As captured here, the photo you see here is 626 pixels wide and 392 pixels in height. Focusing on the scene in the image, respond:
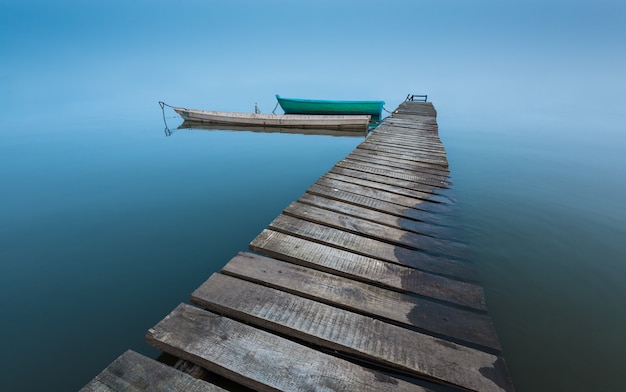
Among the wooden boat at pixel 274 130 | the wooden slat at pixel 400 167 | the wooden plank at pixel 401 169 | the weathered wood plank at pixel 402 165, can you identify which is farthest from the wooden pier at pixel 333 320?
the wooden boat at pixel 274 130

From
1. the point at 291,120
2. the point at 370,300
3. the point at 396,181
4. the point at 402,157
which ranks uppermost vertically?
the point at 291,120

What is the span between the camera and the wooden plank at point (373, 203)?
4825 mm

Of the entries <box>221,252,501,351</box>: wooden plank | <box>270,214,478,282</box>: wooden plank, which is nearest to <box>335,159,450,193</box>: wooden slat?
<box>270,214,478,282</box>: wooden plank

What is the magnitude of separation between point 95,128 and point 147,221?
2282 cm

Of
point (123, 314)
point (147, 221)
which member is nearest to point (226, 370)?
point (123, 314)

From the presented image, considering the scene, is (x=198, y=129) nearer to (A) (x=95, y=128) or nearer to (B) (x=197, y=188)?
(A) (x=95, y=128)

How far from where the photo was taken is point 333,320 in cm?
248

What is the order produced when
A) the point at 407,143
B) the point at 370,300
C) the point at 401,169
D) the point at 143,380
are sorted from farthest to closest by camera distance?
the point at 407,143
the point at 401,169
the point at 370,300
the point at 143,380

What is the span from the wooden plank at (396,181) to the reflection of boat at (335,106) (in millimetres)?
17882

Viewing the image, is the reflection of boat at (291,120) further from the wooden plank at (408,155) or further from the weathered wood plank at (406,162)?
the weathered wood plank at (406,162)

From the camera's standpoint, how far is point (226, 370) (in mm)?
1982

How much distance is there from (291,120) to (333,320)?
2022 cm

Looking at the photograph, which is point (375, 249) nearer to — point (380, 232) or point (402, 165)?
point (380, 232)

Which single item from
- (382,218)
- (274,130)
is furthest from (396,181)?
(274,130)
